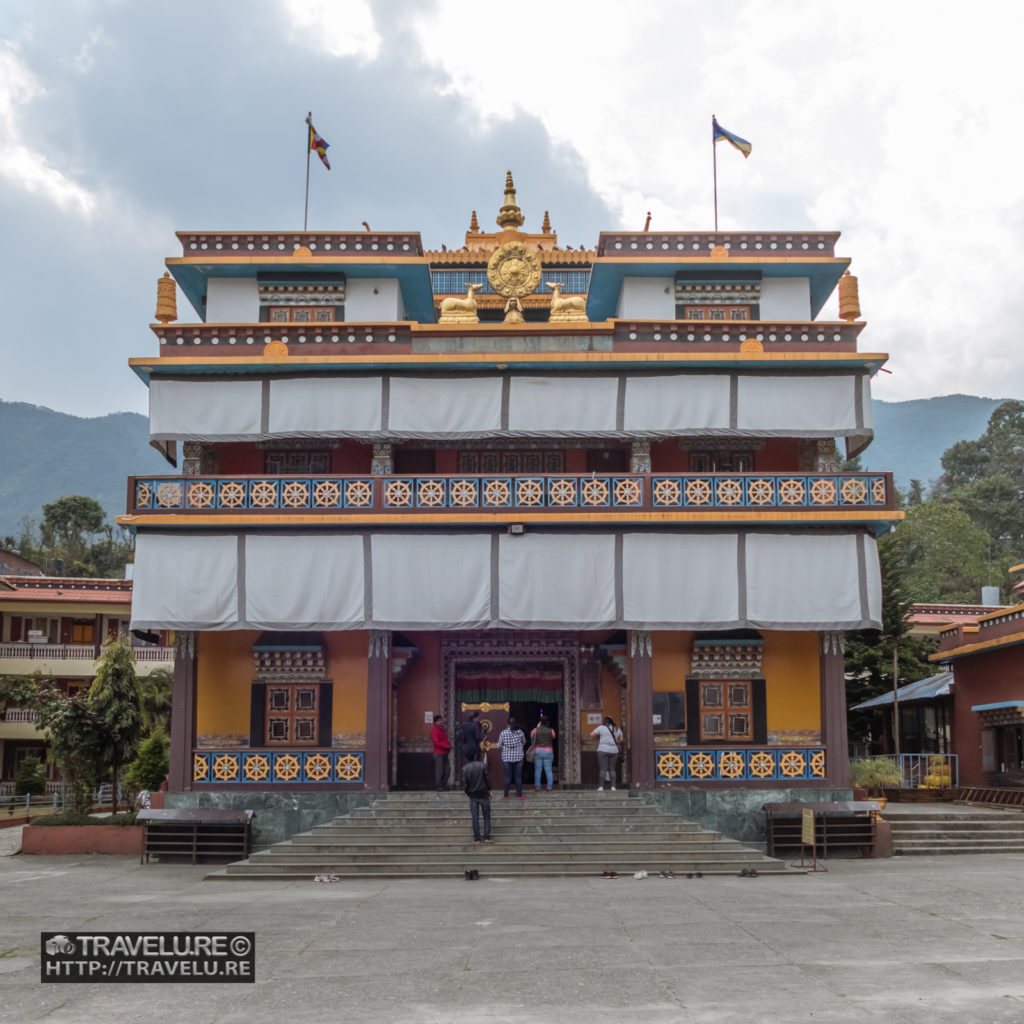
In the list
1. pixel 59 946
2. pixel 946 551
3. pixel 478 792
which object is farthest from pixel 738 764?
pixel 946 551

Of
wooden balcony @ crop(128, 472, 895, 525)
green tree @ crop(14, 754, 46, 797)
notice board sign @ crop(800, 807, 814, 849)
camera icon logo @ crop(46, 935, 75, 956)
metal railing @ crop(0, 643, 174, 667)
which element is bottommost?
green tree @ crop(14, 754, 46, 797)

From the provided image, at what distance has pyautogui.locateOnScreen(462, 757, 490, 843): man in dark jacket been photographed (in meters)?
18.3

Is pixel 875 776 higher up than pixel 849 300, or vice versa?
pixel 849 300

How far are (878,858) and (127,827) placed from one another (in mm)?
14001

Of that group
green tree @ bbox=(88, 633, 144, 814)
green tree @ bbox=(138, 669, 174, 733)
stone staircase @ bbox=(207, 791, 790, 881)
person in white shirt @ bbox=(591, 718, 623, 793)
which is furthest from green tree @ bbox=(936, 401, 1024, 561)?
green tree @ bbox=(88, 633, 144, 814)

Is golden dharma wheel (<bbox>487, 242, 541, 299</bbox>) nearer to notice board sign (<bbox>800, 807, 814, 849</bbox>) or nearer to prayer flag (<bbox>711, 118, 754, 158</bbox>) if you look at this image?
prayer flag (<bbox>711, 118, 754, 158</bbox>)

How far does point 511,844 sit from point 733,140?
52.5ft

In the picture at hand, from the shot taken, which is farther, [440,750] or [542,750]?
[542,750]

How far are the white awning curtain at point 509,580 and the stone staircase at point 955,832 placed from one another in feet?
13.3

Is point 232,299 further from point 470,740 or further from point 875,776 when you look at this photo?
point 875,776

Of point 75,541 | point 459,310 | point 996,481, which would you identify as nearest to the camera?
point 459,310

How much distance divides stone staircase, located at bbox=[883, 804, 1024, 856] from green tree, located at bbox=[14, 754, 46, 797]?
88.7 ft

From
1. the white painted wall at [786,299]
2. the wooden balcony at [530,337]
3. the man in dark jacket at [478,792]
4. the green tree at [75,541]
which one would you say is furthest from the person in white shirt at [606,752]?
the green tree at [75,541]

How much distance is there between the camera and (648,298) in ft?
82.6
